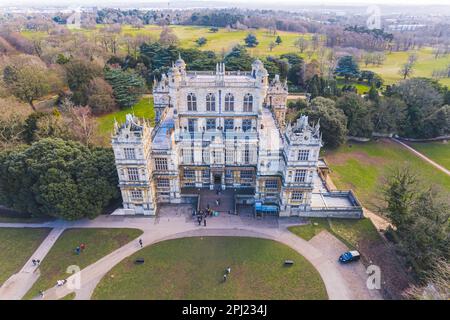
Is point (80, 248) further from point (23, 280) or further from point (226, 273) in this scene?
point (226, 273)

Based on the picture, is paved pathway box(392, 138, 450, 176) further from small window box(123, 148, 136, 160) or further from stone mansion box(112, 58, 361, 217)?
small window box(123, 148, 136, 160)


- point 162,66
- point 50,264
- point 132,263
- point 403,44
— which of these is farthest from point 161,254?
point 403,44

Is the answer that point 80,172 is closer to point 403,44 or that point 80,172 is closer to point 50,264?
point 50,264

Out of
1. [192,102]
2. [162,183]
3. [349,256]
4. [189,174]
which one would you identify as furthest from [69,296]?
[349,256]

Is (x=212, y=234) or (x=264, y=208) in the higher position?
(x=264, y=208)

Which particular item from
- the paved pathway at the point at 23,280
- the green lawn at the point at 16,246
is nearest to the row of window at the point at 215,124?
the green lawn at the point at 16,246

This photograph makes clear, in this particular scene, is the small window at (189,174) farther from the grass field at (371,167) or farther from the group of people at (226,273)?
the grass field at (371,167)
